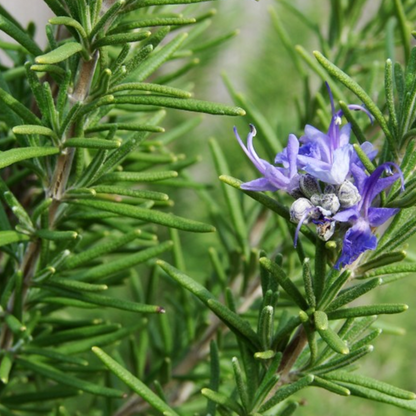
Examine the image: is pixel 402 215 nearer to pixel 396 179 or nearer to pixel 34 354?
pixel 396 179

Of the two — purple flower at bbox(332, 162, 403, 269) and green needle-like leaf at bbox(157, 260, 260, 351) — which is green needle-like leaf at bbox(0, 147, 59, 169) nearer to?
green needle-like leaf at bbox(157, 260, 260, 351)

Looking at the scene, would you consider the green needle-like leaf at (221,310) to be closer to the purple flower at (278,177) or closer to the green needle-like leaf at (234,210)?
the purple flower at (278,177)

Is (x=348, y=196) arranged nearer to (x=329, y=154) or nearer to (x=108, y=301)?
(x=329, y=154)

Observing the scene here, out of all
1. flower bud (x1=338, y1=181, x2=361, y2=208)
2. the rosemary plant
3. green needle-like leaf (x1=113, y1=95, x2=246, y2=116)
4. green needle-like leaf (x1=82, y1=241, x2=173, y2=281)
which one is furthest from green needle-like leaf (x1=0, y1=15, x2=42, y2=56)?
flower bud (x1=338, y1=181, x2=361, y2=208)

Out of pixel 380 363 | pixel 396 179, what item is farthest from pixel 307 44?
pixel 396 179

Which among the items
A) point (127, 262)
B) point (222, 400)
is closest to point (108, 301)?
Answer: point (127, 262)

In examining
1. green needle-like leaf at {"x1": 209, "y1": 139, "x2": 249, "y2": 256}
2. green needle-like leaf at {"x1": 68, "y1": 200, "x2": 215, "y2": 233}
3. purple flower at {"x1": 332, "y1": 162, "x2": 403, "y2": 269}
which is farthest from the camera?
green needle-like leaf at {"x1": 209, "y1": 139, "x2": 249, "y2": 256}

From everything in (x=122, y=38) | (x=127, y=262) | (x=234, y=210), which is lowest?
(x=234, y=210)
